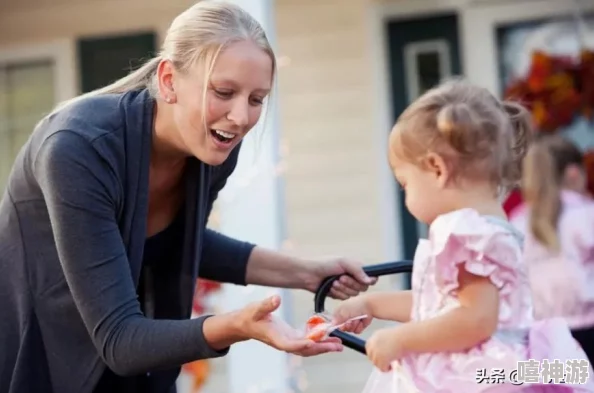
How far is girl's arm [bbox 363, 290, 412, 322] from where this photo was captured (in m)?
2.44

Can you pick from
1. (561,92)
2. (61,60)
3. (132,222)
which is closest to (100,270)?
(132,222)

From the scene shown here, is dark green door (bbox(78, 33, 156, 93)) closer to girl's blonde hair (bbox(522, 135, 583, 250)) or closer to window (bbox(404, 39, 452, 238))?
window (bbox(404, 39, 452, 238))

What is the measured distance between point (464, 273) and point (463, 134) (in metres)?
0.27

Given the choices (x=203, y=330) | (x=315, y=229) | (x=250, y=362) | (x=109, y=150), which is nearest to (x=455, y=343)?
(x=203, y=330)

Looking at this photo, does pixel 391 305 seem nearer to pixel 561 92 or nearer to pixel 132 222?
pixel 132 222

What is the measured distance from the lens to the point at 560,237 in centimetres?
484

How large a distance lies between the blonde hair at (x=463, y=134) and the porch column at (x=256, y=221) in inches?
74.3

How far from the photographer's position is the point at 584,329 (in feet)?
15.7

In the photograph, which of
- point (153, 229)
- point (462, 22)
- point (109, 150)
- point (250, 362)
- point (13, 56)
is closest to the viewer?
point (109, 150)

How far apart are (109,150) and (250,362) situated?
2.04 metres

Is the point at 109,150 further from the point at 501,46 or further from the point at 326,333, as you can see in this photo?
the point at 501,46

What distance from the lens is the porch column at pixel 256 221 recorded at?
4137mm

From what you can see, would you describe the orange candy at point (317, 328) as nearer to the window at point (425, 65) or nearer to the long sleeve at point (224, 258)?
the long sleeve at point (224, 258)

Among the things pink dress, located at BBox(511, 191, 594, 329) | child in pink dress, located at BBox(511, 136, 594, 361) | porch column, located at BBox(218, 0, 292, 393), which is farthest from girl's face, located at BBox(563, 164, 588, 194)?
porch column, located at BBox(218, 0, 292, 393)
